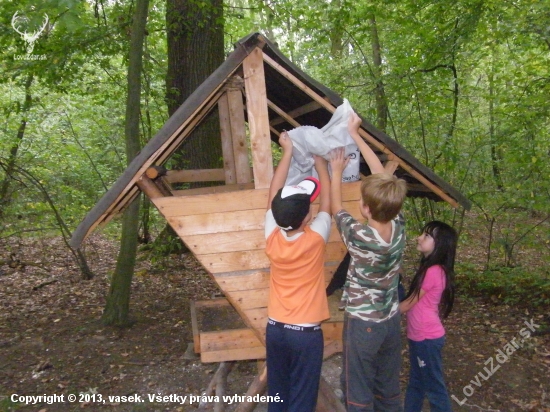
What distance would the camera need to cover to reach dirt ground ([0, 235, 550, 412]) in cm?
456

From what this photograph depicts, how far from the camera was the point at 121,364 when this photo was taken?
5156 millimetres

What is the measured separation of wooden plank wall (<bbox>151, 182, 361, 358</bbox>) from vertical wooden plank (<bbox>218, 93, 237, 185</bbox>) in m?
1.77

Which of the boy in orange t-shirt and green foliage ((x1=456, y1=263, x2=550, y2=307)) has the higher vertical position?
the boy in orange t-shirt

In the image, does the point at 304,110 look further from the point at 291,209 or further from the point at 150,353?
the point at 150,353

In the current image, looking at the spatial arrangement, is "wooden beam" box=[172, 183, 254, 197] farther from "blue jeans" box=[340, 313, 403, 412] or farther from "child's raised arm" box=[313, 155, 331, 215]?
"blue jeans" box=[340, 313, 403, 412]

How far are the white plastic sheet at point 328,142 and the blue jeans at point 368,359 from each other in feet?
3.27

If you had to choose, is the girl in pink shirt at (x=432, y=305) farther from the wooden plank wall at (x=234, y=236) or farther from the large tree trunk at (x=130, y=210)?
the large tree trunk at (x=130, y=210)

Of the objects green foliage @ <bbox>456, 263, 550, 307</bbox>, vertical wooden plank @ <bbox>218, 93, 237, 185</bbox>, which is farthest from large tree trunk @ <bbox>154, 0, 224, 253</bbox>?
green foliage @ <bbox>456, 263, 550, 307</bbox>

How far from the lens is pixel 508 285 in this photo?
22.9 feet

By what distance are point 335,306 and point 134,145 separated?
2.80m

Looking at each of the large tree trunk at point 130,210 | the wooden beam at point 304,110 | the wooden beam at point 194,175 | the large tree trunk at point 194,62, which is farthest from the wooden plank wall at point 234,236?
the large tree trunk at point 194,62

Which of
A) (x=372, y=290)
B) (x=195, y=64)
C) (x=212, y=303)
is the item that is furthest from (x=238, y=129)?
(x=195, y=64)

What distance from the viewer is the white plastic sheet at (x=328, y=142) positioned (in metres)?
3.02

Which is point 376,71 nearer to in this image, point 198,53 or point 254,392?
point 198,53
